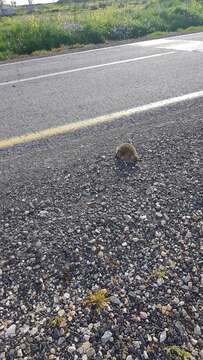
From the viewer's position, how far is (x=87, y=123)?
3533 mm

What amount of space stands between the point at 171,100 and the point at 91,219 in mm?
2404

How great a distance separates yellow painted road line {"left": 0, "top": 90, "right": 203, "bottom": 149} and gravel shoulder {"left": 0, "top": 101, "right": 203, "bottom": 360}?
0.94ft

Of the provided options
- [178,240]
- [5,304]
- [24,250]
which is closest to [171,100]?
[178,240]

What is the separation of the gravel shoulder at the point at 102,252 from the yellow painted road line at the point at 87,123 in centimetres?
29

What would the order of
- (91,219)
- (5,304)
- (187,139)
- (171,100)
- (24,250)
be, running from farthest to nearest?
(171,100)
(187,139)
(91,219)
(24,250)
(5,304)

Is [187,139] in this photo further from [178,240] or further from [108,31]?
[108,31]

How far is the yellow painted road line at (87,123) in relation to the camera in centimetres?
323

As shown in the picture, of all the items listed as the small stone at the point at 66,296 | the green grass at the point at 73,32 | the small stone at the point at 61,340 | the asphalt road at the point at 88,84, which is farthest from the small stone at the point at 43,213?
the green grass at the point at 73,32

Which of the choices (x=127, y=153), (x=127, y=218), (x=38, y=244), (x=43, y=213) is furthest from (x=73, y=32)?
(x=38, y=244)

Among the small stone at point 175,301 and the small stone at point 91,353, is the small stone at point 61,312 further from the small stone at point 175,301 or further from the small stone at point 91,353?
the small stone at point 175,301

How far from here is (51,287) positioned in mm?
1655

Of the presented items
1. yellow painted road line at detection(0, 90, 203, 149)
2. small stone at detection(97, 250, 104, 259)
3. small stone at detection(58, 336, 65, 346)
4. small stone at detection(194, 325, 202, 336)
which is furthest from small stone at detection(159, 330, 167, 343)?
yellow painted road line at detection(0, 90, 203, 149)

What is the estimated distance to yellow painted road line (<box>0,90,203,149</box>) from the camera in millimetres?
3230

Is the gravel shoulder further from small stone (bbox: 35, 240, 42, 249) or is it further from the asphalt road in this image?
the asphalt road
